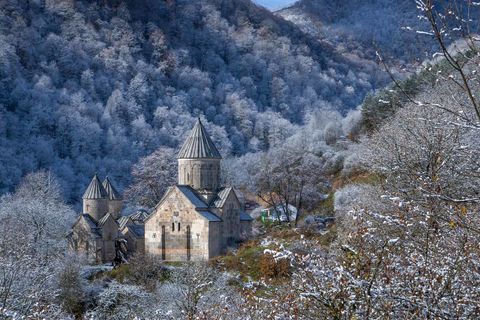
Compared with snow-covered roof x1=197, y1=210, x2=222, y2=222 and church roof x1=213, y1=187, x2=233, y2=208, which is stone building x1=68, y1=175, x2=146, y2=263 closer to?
snow-covered roof x1=197, y1=210, x2=222, y2=222

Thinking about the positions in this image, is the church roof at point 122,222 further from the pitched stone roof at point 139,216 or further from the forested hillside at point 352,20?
the forested hillside at point 352,20

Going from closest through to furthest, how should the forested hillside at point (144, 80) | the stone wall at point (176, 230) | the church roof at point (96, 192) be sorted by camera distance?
1. the stone wall at point (176, 230)
2. the church roof at point (96, 192)
3. the forested hillside at point (144, 80)

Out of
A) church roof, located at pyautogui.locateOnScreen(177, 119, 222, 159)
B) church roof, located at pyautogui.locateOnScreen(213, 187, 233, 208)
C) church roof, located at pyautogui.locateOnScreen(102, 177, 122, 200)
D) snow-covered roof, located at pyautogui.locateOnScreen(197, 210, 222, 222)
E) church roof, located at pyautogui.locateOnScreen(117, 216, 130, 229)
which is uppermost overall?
church roof, located at pyautogui.locateOnScreen(177, 119, 222, 159)

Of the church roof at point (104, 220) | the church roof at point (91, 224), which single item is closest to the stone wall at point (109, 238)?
the church roof at point (104, 220)

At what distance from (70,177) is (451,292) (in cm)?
5483

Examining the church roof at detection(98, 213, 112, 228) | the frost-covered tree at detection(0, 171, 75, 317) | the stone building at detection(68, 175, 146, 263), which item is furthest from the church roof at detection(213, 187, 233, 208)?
the frost-covered tree at detection(0, 171, 75, 317)

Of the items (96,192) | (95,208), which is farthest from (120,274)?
(96,192)

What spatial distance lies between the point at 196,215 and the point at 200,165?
3.02 m

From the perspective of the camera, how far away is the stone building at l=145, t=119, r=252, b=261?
34.5 meters

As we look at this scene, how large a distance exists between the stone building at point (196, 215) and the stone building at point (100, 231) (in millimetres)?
2380

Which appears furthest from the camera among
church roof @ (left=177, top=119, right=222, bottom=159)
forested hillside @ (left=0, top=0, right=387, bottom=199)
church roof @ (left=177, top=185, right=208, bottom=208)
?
forested hillside @ (left=0, top=0, right=387, bottom=199)

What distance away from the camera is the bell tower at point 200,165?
36.6 m

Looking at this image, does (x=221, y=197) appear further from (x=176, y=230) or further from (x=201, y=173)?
(x=176, y=230)

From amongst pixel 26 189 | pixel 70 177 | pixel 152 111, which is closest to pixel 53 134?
pixel 70 177
